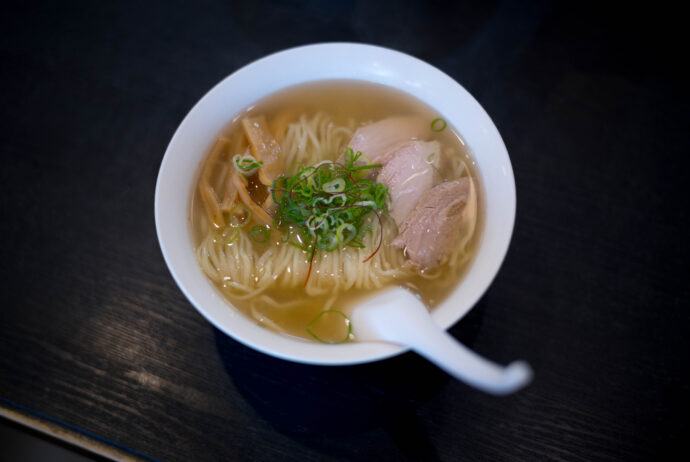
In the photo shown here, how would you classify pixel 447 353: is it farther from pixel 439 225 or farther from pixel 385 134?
pixel 385 134

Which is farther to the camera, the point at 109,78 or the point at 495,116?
the point at 109,78

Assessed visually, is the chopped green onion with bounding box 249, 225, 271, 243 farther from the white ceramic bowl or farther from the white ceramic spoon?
the white ceramic spoon

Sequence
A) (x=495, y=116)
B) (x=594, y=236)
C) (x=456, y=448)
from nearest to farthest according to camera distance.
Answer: (x=456, y=448) → (x=594, y=236) → (x=495, y=116)

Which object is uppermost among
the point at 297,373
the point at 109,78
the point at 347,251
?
the point at 109,78

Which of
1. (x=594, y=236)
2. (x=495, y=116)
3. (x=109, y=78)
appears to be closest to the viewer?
(x=594, y=236)

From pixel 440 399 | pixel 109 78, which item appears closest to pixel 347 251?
pixel 440 399

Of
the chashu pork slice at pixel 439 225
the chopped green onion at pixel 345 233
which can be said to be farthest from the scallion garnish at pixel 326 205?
the chashu pork slice at pixel 439 225

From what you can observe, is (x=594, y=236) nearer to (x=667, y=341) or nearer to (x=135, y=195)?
(x=667, y=341)
